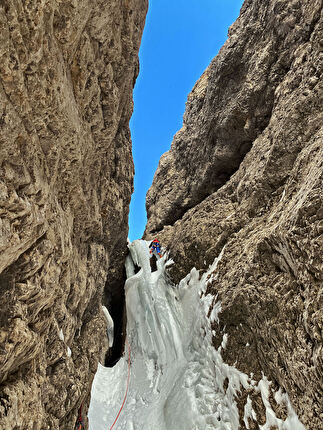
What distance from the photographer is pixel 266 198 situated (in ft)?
27.2

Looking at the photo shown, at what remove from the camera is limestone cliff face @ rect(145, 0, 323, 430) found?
533 cm

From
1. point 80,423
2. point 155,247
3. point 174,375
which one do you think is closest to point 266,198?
point 174,375

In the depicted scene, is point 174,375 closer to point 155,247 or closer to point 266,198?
point 266,198

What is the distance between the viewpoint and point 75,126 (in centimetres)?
511

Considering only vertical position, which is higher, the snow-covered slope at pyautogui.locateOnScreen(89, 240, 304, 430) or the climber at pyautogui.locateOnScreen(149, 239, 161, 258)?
the climber at pyautogui.locateOnScreen(149, 239, 161, 258)

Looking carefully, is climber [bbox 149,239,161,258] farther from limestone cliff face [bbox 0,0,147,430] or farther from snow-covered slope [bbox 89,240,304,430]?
limestone cliff face [bbox 0,0,147,430]

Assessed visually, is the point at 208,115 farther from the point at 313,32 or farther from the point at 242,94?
the point at 313,32

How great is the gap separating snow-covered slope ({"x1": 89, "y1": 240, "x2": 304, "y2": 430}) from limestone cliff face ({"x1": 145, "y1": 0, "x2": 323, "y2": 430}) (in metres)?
0.42

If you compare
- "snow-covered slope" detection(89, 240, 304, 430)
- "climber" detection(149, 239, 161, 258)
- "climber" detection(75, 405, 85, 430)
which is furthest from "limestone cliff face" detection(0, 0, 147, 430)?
"climber" detection(149, 239, 161, 258)

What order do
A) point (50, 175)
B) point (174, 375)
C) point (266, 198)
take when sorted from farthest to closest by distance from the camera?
point (174, 375), point (266, 198), point (50, 175)

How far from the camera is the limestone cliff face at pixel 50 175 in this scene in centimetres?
346

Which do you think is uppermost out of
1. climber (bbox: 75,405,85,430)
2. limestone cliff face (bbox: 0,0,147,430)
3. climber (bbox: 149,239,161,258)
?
climber (bbox: 149,239,161,258)

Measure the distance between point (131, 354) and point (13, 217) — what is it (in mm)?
9557

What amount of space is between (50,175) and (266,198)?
5.77 meters
